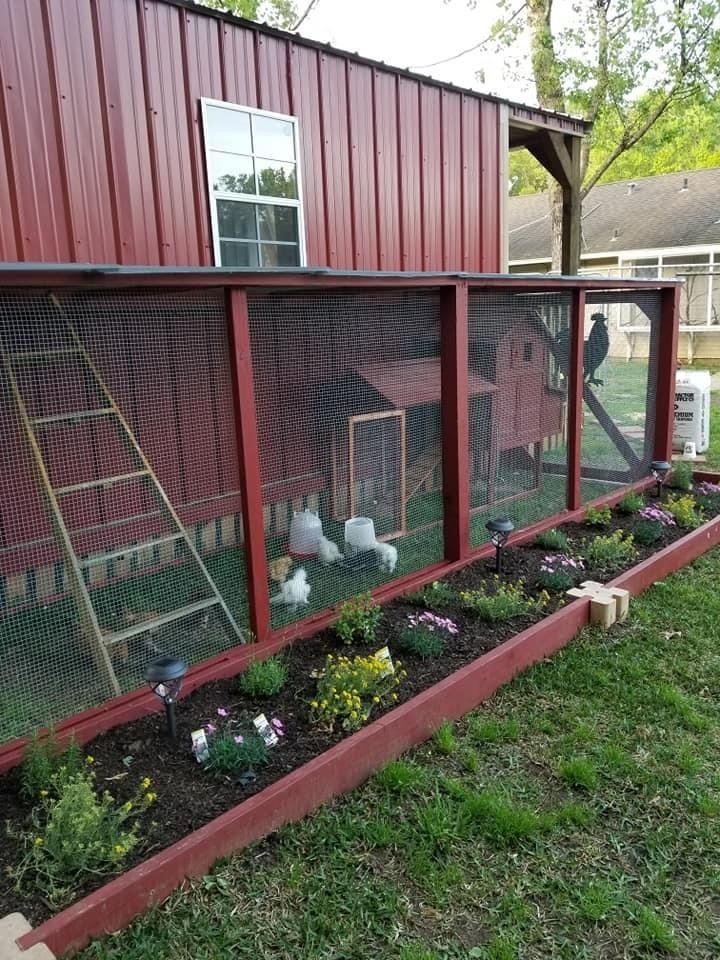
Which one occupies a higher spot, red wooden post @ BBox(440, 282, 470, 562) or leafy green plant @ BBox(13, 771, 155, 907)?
red wooden post @ BBox(440, 282, 470, 562)

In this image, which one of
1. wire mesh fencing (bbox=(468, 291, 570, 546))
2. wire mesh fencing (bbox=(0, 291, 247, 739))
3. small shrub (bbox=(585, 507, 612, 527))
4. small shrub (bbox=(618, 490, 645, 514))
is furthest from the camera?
small shrub (bbox=(618, 490, 645, 514))

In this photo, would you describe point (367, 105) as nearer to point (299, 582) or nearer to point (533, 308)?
point (533, 308)

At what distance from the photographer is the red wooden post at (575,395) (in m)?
4.78

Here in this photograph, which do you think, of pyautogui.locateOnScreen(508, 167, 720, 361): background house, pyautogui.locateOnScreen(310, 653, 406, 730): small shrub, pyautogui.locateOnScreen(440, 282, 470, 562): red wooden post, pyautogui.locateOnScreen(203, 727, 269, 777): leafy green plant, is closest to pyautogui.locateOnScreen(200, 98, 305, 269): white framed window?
pyautogui.locateOnScreen(440, 282, 470, 562): red wooden post

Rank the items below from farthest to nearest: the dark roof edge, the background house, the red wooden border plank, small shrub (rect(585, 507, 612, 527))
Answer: the background house, small shrub (rect(585, 507, 612, 527)), the dark roof edge, the red wooden border plank

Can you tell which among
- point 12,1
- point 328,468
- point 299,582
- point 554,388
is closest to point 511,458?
point 554,388

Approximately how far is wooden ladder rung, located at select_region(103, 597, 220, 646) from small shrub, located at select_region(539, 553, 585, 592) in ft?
5.94

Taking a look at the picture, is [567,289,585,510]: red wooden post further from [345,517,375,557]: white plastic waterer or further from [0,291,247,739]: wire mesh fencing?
[0,291,247,739]: wire mesh fencing

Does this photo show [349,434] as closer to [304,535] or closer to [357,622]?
[304,535]

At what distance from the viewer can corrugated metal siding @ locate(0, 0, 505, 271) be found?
363 centimetres

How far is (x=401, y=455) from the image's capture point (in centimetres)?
418

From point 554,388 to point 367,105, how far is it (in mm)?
2467

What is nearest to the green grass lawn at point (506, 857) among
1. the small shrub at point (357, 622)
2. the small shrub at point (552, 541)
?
the small shrub at point (357, 622)

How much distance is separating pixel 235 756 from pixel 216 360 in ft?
6.95
